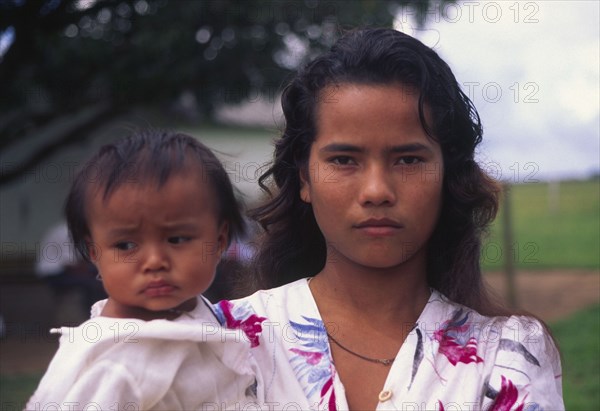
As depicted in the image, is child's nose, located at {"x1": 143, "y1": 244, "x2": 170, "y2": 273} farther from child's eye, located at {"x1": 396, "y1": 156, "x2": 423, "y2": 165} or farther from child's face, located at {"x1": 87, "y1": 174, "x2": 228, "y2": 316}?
child's eye, located at {"x1": 396, "y1": 156, "x2": 423, "y2": 165}

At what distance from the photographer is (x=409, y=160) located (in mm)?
2111

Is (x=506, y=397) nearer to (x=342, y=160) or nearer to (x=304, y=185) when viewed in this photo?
(x=342, y=160)

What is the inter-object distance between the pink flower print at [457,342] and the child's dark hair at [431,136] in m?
0.09

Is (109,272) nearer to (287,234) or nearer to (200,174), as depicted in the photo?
(200,174)

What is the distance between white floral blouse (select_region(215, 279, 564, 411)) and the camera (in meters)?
2.00

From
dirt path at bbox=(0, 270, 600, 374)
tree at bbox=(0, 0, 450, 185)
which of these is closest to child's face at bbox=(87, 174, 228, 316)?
tree at bbox=(0, 0, 450, 185)

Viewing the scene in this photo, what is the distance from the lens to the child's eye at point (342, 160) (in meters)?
2.12

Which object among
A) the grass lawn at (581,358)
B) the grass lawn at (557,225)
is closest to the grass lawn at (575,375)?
the grass lawn at (581,358)

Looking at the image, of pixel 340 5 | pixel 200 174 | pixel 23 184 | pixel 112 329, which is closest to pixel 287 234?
pixel 200 174

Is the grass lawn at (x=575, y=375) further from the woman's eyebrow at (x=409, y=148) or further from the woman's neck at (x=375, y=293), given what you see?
the woman's eyebrow at (x=409, y=148)

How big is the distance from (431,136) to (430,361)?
1.82ft

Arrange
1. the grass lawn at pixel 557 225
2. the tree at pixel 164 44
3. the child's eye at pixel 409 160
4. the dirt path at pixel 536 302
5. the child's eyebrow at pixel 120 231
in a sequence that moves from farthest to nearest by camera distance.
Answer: the grass lawn at pixel 557 225 < the dirt path at pixel 536 302 < the tree at pixel 164 44 < the child's eye at pixel 409 160 < the child's eyebrow at pixel 120 231

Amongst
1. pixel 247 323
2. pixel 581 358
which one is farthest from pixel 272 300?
pixel 581 358

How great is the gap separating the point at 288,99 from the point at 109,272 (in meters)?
0.81
